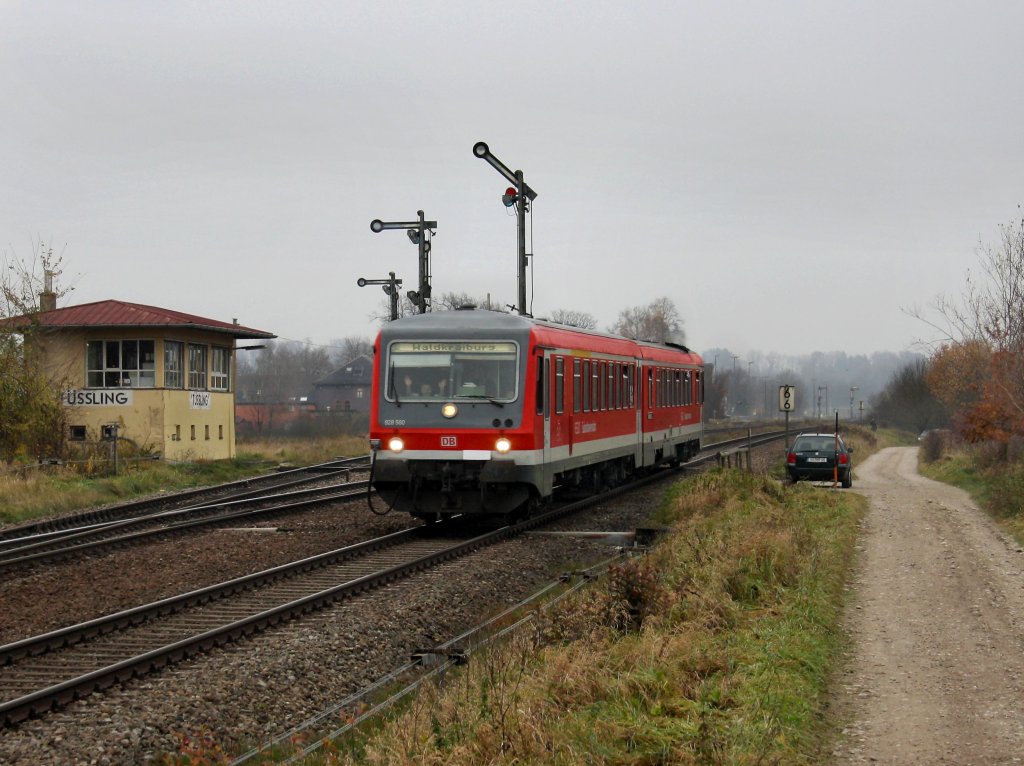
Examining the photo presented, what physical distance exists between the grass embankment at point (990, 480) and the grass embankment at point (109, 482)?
1680cm

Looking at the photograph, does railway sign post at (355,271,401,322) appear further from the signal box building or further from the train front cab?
the train front cab

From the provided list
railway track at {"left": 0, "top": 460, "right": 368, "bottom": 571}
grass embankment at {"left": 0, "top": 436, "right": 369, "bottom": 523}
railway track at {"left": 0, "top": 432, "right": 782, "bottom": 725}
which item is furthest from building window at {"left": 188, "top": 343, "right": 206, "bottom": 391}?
railway track at {"left": 0, "top": 432, "right": 782, "bottom": 725}

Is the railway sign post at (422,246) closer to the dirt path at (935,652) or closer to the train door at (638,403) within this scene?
the train door at (638,403)

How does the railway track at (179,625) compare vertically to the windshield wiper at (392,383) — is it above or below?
below

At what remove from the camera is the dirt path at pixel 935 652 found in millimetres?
6930

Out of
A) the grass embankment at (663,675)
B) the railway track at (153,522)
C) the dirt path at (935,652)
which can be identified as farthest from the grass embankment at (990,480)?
the railway track at (153,522)

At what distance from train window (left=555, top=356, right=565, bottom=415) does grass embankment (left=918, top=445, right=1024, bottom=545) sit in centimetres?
689

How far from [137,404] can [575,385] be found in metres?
19.2

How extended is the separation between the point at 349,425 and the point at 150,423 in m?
29.4

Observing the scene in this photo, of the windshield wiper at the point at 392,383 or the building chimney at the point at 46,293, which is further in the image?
the building chimney at the point at 46,293

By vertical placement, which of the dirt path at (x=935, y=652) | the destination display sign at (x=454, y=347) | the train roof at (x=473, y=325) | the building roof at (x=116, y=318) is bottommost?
the dirt path at (x=935, y=652)

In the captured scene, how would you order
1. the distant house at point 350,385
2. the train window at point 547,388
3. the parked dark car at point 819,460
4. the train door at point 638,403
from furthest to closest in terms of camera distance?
the distant house at point 350,385 < the parked dark car at point 819,460 < the train door at point 638,403 < the train window at point 547,388

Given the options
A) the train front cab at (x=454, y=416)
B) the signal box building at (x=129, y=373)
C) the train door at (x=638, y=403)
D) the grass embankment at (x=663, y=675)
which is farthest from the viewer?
the signal box building at (x=129, y=373)

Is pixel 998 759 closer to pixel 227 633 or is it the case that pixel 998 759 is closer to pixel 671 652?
pixel 671 652
